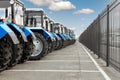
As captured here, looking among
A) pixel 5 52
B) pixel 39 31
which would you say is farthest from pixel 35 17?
pixel 5 52

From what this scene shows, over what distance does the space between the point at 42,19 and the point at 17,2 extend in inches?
254

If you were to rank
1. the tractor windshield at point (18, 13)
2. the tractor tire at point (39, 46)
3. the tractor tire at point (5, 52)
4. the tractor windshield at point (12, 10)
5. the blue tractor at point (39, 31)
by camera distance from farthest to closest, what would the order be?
the blue tractor at point (39, 31) < the tractor tire at point (39, 46) < the tractor windshield at point (18, 13) < the tractor windshield at point (12, 10) < the tractor tire at point (5, 52)

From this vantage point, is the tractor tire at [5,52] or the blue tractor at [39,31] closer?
the tractor tire at [5,52]

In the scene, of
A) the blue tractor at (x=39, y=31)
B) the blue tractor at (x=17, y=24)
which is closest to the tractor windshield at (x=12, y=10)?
the blue tractor at (x=17, y=24)

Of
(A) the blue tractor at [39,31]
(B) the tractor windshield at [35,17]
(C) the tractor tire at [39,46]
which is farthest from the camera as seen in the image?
(B) the tractor windshield at [35,17]

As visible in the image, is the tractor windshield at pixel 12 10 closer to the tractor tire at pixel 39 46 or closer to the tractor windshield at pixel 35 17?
the tractor tire at pixel 39 46

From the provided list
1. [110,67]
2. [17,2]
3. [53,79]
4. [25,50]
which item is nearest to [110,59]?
[110,67]

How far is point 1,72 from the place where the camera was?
1145 cm

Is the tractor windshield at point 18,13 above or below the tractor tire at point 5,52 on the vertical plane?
above

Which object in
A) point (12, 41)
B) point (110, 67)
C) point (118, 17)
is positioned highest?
point (118, 17)

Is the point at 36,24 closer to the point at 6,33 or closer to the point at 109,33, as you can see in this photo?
the point at 109,33

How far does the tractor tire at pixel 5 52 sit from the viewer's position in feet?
35.2

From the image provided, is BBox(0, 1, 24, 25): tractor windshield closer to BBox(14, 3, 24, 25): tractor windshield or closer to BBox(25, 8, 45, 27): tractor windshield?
BBox(14, 3, 24, 25): tractor windshield

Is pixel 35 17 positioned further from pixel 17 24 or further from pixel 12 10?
pixel 12 10
